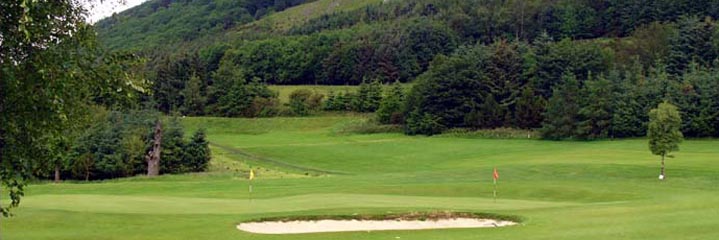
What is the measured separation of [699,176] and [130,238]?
36.6 m

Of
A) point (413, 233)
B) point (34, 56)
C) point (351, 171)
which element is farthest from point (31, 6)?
point (351, 171)

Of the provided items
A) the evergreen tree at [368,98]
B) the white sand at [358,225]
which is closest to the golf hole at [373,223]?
the white sand at [358,225]

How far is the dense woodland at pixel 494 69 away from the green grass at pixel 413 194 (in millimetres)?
6837

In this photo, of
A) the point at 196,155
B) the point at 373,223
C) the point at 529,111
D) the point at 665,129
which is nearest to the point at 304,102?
the point at 529,111

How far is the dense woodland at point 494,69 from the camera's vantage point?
273 ft

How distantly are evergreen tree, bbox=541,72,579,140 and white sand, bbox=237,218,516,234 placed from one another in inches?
2405

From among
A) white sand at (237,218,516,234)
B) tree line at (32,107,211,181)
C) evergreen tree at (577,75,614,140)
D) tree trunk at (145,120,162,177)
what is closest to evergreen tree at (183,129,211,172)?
tree line at (32,107,211,181)

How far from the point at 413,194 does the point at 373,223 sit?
12.9 meters

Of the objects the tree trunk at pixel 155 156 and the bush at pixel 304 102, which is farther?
the bush at pixel 304 102

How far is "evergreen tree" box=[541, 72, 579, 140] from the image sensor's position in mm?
83188

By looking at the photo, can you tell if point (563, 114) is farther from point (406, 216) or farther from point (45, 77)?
point (45, 77)

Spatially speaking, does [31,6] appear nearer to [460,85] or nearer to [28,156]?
[28,156]

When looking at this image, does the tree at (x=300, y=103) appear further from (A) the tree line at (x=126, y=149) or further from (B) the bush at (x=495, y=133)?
(A) the tree line at (x=126, y=149)

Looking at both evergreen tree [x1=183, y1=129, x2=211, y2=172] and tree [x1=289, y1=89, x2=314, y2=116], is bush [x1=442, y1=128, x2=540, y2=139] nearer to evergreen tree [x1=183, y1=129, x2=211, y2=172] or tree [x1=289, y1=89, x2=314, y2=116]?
tree [x1=289, y1=89, x2=314, y2=116]
